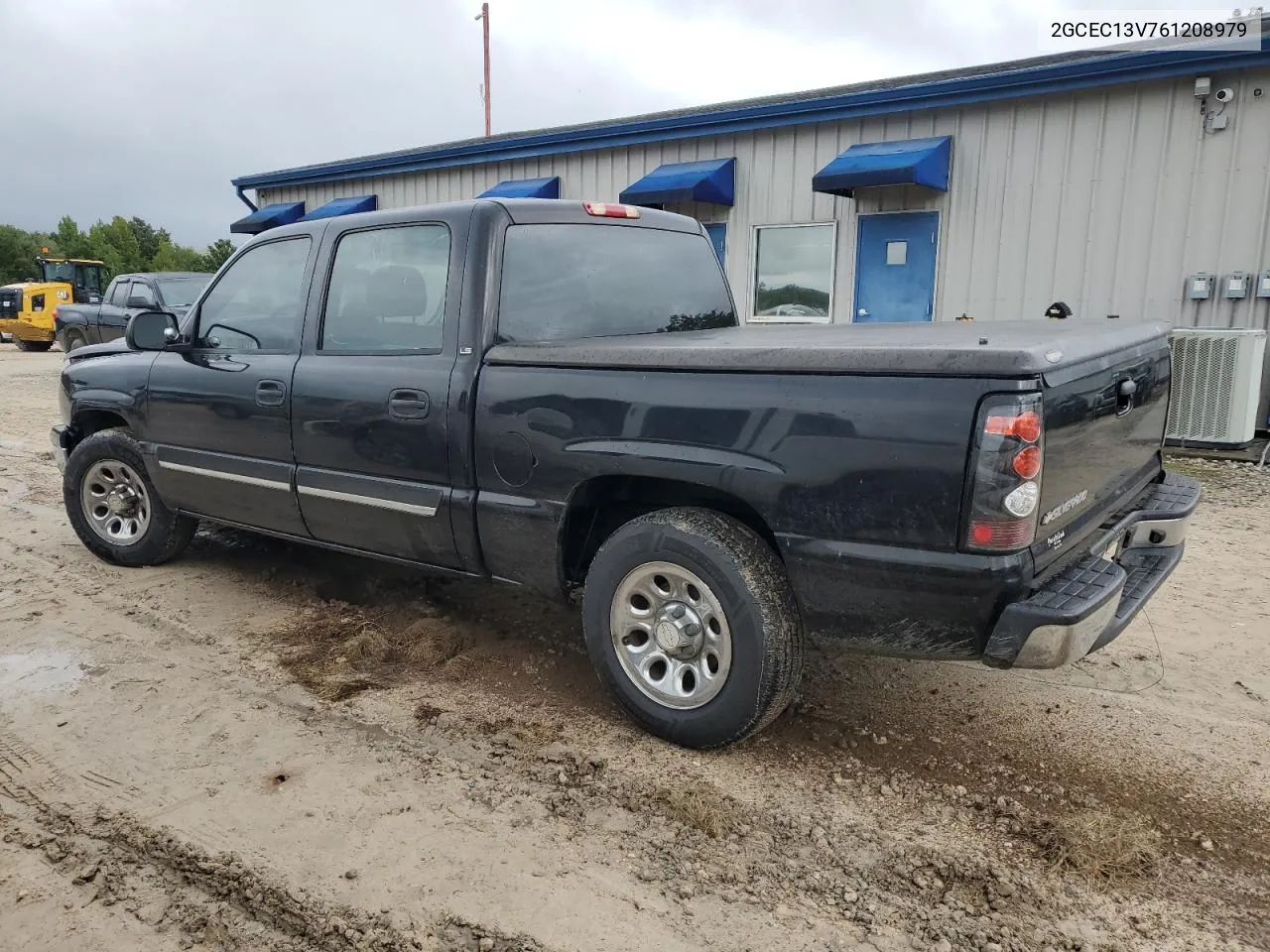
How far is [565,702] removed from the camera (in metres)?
3.67

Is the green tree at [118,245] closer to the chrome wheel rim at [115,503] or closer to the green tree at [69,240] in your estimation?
the green tree at [69,240]

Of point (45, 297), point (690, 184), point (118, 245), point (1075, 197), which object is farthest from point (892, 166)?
point (118, 245)

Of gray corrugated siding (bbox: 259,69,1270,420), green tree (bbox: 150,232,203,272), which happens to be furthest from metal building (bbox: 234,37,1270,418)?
green tree (bbox: 150,232,203,272)

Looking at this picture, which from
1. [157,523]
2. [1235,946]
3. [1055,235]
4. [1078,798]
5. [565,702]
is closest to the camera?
[1235,946]

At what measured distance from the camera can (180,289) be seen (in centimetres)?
1524

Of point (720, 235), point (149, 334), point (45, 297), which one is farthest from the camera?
point (45, 297)

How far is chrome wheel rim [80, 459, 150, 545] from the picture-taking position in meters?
5.27

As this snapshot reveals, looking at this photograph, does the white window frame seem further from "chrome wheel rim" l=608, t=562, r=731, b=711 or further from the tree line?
the tree line

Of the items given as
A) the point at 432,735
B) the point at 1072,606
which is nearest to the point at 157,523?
the point at 432,735

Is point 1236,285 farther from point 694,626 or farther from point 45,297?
point 45,297

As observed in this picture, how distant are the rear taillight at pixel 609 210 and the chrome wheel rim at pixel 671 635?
68.5 inches

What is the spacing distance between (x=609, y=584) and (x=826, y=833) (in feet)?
3.55

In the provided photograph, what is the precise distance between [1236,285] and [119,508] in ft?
30.4

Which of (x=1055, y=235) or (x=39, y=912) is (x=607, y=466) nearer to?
(x=39, y=912)
